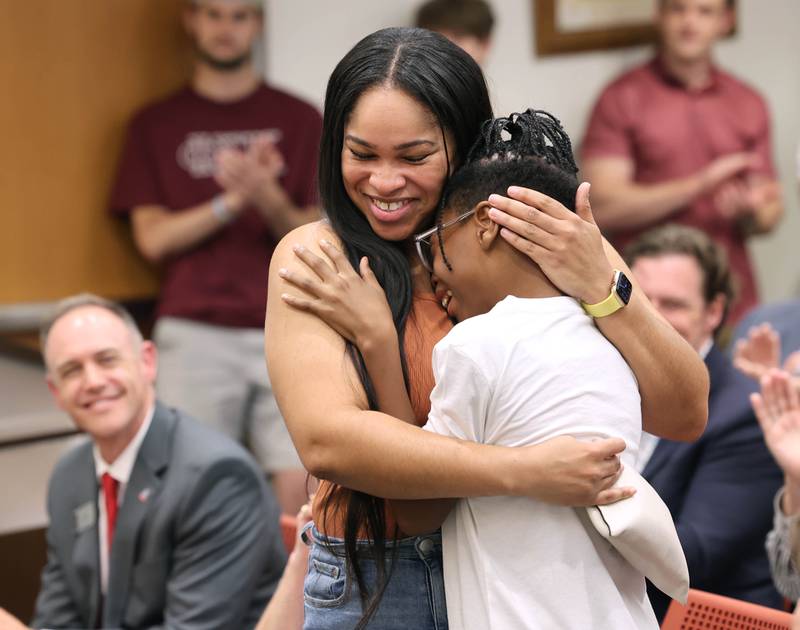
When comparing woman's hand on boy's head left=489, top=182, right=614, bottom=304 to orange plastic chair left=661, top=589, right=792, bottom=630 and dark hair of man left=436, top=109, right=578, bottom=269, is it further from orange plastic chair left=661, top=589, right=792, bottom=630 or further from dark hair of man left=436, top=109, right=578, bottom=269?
orange plastic chair left=661, top=589, right=792, bottom=630

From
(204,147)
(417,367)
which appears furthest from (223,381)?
(417,367)

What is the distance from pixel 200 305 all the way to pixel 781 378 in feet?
6.28

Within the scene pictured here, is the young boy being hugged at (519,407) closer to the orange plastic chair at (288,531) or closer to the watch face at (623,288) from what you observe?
the watch face at (623,288)

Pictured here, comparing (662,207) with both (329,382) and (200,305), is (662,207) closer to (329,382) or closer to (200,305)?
(200,305)

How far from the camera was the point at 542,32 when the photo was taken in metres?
4.57

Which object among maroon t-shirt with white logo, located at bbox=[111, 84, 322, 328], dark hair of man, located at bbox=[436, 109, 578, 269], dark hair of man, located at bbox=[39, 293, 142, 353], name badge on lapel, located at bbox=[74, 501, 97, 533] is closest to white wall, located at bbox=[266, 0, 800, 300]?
maroon t-shirt with white logo, located at bbox=[111, 84, 322, 328]

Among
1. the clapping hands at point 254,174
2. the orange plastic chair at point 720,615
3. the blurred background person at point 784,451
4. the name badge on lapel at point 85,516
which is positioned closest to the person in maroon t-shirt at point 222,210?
the clapping hands at point 254,174

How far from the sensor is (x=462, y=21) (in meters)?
4.10

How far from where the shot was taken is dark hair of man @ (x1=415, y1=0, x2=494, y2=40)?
4.06 metres

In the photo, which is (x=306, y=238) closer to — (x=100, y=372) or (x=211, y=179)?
(x=100, y=372)

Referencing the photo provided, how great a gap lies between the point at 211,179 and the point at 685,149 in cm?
167

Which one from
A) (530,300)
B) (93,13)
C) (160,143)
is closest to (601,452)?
(530,300)

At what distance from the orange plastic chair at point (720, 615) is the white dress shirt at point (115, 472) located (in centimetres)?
120

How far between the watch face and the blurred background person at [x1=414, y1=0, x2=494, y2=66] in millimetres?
2555
